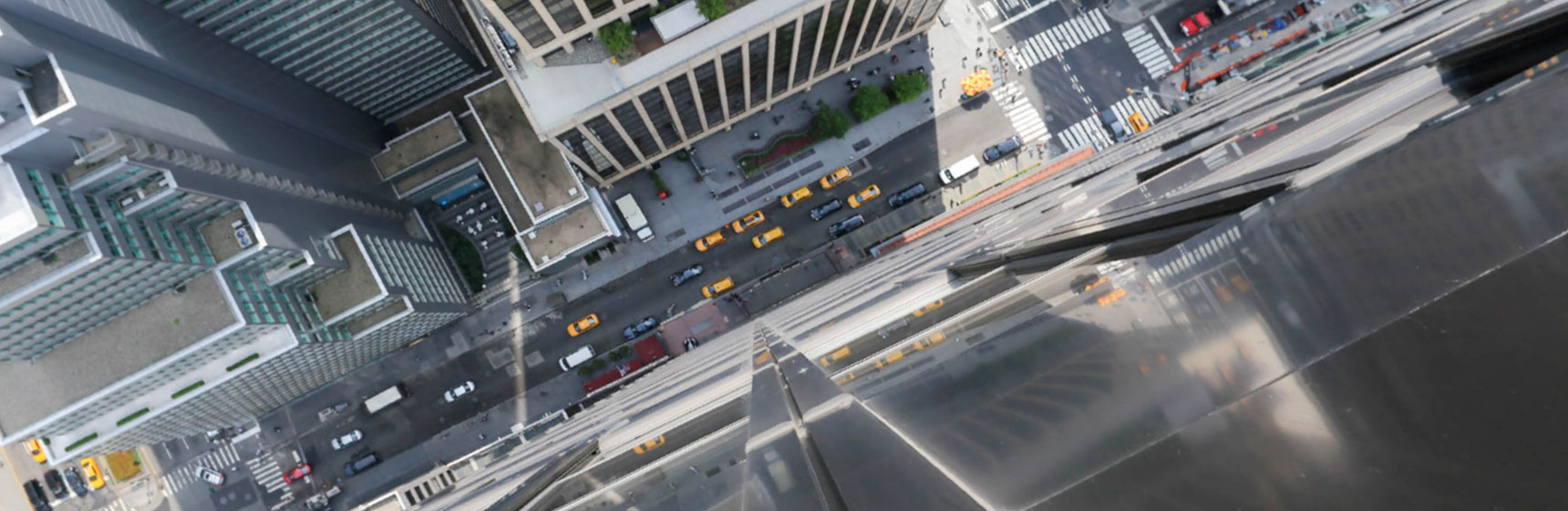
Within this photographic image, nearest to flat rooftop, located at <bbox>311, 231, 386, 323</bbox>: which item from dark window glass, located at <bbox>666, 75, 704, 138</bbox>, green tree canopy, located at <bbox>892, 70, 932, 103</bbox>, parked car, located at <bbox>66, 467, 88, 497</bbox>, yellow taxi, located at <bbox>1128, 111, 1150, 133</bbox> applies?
dark window glass, located at <bbox>666, 75, 704, 138</bbox>

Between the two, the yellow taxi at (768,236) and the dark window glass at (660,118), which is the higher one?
the dark window glass at (660,118)

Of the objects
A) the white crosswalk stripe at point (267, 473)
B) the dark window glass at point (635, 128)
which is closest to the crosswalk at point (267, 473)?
the white crosswalk stripe at point (267, 473)

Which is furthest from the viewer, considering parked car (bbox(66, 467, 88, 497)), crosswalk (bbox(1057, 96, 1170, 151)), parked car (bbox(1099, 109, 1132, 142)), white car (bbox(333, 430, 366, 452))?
parked car (bbox(66, 467, 88, 497))

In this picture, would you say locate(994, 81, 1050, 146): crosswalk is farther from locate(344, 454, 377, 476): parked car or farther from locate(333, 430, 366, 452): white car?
locate(333, 430, 366, 452): white car

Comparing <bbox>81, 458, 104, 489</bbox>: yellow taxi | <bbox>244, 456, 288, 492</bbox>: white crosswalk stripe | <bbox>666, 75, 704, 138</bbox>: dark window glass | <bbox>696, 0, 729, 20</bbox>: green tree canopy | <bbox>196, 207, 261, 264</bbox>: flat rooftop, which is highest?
<bbox>196, 207, 261, 264</bbox>: flat rooftop

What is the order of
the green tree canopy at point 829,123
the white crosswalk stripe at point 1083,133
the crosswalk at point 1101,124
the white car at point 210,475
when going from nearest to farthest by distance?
1. the green tree canopy at point 829,123
2. the crosswalk at point 1101,124
3. the white crosswalk stripe at point 1083,133
4. the white car at point 210,475

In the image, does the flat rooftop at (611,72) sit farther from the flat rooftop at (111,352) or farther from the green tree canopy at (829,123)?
the flat rooftop at (111,352)

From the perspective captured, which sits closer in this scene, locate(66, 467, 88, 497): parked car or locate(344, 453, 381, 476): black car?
locate(344, 453, 381, 476): black car
